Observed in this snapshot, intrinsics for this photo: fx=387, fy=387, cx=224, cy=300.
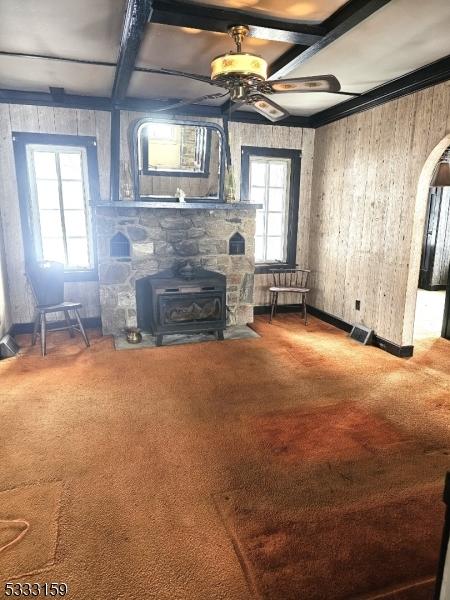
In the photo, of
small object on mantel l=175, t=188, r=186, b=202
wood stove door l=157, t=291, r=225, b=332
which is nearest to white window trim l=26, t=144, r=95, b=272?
small object on mantel l=175, t=188, r=186, b=202

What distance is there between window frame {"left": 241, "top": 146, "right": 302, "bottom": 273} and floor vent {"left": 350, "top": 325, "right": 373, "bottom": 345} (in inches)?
59.9

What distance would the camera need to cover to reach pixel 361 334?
15.3ft

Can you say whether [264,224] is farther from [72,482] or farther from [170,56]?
[72,482]

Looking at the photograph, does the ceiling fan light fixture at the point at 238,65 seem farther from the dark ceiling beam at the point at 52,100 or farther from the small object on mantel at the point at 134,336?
the small object on mantel at the point at 134,336

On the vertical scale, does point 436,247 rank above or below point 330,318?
above

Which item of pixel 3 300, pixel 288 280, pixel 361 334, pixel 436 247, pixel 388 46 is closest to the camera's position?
pixel 388 46

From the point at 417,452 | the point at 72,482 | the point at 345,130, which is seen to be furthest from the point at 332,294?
the point at 72,482

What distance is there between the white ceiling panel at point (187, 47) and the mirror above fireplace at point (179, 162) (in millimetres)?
1104

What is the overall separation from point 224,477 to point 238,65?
94.6 inches

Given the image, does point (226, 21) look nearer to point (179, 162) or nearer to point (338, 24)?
point (338, 24)

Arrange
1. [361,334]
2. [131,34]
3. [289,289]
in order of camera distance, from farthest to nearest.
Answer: [289,289]
[361,334]
[131,34]

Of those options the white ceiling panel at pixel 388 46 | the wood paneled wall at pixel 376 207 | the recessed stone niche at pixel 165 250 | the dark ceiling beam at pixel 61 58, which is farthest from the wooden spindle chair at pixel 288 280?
the dark ceiling beam at pixel 61 58

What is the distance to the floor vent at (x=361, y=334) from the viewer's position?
14.9ft

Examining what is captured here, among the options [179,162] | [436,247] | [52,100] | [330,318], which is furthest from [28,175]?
[436,247]
